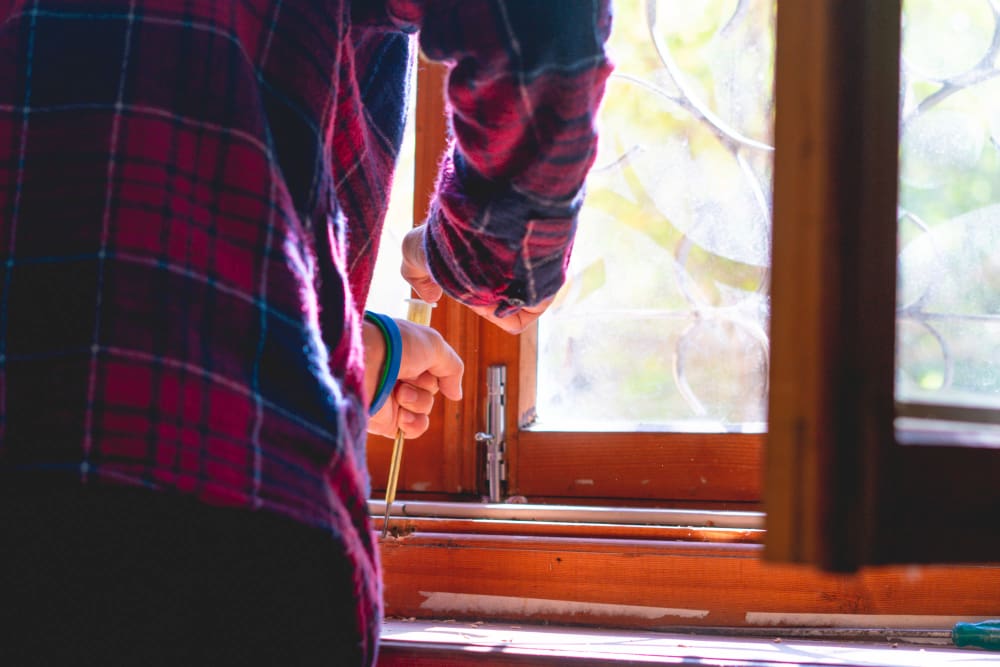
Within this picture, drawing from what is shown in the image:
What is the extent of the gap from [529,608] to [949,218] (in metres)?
0.63

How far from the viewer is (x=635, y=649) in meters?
0.91

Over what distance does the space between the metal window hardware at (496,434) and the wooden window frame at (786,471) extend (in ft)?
0.05

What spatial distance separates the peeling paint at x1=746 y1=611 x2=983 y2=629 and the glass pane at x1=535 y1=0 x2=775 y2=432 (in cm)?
26

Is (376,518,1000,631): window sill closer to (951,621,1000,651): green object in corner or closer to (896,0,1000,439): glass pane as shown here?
(951,621,1000,651): green object in corner

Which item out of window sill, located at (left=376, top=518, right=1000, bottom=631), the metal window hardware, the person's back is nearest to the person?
the person's back

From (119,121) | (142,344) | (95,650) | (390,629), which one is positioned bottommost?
(390,629)

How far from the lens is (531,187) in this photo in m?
0.64

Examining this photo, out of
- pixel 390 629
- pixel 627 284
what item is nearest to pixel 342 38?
pixel 390 629

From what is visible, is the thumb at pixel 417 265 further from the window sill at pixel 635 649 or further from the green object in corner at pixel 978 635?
the green object in corner at pixel 978 635

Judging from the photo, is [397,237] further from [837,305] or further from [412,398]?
[837,305]

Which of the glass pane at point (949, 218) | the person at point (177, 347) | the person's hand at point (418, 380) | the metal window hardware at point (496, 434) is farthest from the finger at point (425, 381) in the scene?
the metal window hardware at point (496, 434)

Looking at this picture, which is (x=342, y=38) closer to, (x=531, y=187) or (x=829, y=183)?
(x=531, y=187)

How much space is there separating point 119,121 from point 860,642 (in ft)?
3.04

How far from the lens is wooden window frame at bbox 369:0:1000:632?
41 centimetres
